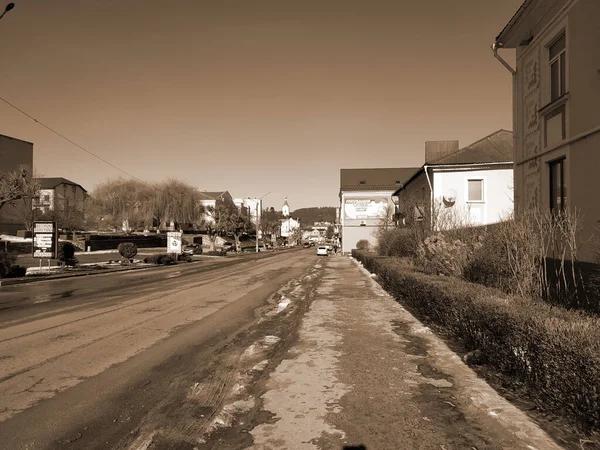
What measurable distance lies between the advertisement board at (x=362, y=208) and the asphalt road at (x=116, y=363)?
151 feet

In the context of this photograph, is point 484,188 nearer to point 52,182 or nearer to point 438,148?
point 438,148

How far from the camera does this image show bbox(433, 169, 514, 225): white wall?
90.7ft

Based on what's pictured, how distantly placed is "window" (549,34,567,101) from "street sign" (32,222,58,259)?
931 inches

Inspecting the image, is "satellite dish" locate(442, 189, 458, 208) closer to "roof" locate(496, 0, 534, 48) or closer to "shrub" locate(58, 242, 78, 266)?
"roof" locate(496, 0, 534, 48)

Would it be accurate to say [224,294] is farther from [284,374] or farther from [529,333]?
[529,333]

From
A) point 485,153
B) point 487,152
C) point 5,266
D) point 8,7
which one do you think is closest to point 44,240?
point 5,266

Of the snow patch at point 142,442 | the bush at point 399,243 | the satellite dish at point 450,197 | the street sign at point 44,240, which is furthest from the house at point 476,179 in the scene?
the snow patch at point 142,442

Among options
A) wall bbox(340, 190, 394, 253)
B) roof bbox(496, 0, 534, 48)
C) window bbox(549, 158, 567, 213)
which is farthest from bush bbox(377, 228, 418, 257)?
wall bbox(340, 190, 394, 253)

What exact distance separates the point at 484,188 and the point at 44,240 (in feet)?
84.9

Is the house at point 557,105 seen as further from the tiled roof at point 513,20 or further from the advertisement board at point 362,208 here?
the advertisement board at point 362,208

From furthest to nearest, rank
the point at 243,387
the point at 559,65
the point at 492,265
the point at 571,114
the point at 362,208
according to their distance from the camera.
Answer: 1. the point at 362,208
2. the point at 559,65
3. the point at 492,265
4. the point at 571,114
5. the point at 243,387

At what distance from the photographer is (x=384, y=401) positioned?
4.79 metres

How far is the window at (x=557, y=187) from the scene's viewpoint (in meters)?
10.6

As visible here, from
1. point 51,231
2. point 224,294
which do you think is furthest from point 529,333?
point 51,231
